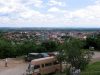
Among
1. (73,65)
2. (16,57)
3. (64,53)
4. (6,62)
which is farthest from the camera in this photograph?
(16,57)

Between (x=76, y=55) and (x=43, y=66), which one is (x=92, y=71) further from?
(x=43, y=66)

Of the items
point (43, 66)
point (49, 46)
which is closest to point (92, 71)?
point (43, 66)

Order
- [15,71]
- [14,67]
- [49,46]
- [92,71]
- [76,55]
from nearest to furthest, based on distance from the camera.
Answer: [92,71] → [76,55] → [15,71] → [14,67] → [49,46]

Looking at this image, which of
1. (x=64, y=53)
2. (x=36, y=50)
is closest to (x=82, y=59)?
(x=64, y=53)

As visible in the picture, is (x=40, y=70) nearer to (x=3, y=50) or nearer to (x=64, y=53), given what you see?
(x=64, y=53)

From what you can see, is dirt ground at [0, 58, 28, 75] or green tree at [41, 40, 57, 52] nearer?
dirt ground at [0, 58, 28, 75]

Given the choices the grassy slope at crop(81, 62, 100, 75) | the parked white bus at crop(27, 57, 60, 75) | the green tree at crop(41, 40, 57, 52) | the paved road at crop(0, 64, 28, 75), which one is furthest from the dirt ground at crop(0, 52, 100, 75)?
the green tree at crop(41, 40, 57, 52)

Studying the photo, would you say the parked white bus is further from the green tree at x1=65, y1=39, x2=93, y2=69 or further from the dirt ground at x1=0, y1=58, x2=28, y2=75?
the dirt ground at x1=0, y1=58, x2=28, y2=75

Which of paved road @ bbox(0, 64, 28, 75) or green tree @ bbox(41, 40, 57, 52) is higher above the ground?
green tree @ bbox(41, 40, 57, 52)

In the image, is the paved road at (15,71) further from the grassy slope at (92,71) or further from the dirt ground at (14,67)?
the grassy slope at (92,71)
